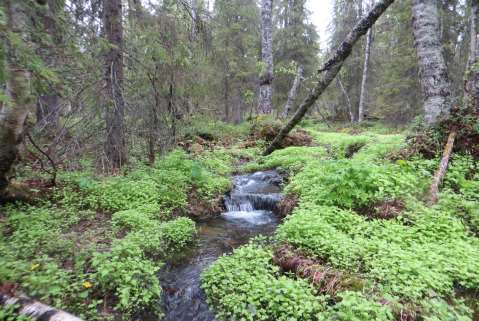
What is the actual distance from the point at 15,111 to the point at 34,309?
3244 mm

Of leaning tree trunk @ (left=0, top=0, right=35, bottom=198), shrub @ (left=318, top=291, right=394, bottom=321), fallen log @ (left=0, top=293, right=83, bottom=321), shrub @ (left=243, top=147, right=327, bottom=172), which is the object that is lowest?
shrub @ (left=318, top=291, right=394, bottom=321)

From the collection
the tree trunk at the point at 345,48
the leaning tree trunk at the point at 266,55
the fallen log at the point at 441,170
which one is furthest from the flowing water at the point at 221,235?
the leaning tree trunk at the point at 266,55

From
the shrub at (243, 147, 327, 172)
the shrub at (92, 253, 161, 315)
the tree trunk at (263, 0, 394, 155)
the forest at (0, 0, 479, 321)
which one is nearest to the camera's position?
the forest at (0, 0, 479, 321)

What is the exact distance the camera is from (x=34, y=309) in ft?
8.88

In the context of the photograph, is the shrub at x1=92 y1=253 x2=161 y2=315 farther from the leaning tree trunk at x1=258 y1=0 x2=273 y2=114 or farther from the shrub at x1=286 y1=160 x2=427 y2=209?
the leaning tree trunk at x1=258 y1=0 x2=273 y2=114

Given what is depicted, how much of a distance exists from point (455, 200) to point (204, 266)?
4313mm

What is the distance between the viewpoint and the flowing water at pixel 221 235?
3668 mm

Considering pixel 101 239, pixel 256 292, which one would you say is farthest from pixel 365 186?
pixel 101 239

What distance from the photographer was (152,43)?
6.52m

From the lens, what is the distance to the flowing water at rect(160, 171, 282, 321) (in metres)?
3.67

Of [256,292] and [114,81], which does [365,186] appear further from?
[114,81]

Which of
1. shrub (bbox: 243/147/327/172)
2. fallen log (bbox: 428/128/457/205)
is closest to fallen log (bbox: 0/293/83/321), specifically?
fallen log (bbox: 428/128/457/205)

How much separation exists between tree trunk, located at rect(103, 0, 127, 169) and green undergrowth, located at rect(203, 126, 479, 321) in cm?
440

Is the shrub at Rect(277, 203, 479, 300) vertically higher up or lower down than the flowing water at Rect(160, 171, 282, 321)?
higher up
